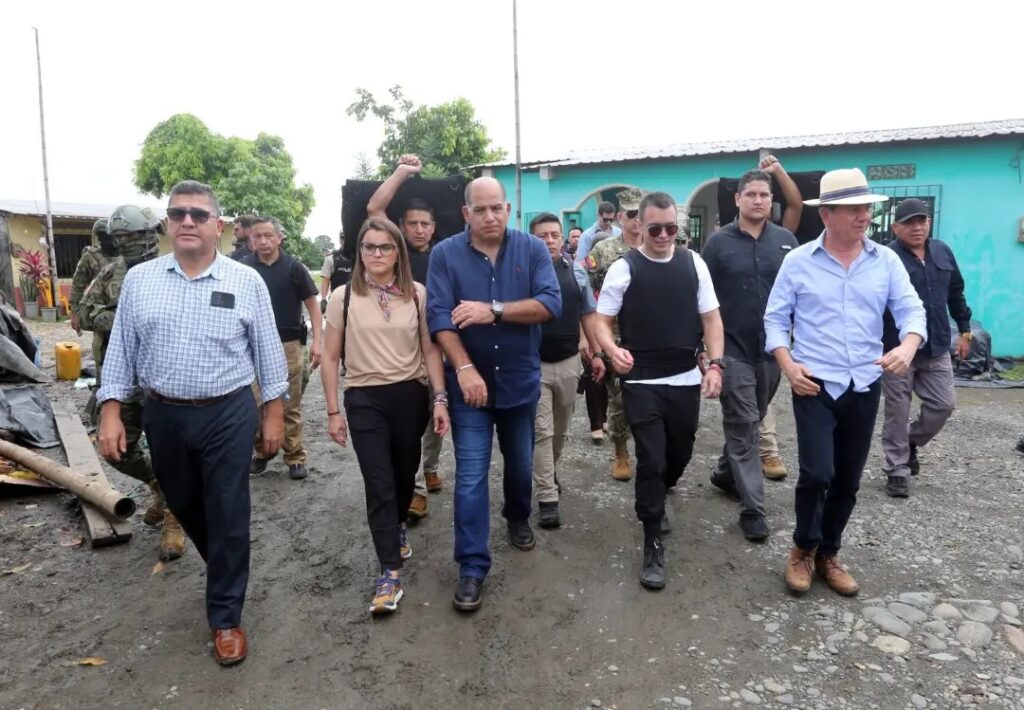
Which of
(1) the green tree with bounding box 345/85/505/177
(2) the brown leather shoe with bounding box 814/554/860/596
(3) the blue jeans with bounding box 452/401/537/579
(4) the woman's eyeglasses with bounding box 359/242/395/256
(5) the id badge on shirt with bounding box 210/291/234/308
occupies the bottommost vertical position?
(2) the brown leather shoe with bounding box 814/554/860/596

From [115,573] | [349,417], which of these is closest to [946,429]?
[349,417]

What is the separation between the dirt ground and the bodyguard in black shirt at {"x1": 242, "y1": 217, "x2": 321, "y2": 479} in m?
0.84

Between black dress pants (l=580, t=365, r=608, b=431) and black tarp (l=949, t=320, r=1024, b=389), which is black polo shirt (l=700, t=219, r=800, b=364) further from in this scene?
black tarp (l=949, t=320, r=1024, b=389)

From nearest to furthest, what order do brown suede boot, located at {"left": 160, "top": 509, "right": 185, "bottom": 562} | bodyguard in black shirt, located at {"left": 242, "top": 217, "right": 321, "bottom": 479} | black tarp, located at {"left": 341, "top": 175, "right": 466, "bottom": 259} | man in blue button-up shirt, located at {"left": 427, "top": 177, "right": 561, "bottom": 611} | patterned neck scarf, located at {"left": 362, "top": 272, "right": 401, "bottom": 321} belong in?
man in blue button-up shirt, located at {"left": 427, "top": 177, "right": 561, "bottom": 611}, patterned neck scarf, located at {"left": 362, "top": 272, "right": 401, "bottom": 321}, brown suede boot, located at {"left": 160, "top": 509, "right": 185, "bottom": 562}, black tarp, located at {"left": 341, "top": 175, "right": 466, "bottom": 259}, bodyguard in black shirt, located at {"left": 242, "top": 217, "right": 321, "bottom": 479}

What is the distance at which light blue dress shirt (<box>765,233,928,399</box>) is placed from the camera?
341cm

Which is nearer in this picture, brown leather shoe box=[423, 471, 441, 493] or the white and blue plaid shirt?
the white and blue plaid shirt

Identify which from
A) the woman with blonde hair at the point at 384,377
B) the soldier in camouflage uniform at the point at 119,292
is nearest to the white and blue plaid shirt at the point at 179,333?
the woman with blonde hair at the point at 384,377

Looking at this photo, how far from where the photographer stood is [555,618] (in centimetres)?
345

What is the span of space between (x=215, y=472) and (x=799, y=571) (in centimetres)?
290

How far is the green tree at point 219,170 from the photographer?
34.0 meters

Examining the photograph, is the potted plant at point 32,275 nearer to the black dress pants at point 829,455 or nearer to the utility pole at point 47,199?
the utility pole at point 47,199

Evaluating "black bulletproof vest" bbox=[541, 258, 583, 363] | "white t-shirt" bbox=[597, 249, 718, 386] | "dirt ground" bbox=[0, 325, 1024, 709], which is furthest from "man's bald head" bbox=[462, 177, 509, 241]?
"dirt ground" bbox=[0, 325, 1024, 709]

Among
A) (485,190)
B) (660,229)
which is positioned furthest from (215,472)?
(660,229)

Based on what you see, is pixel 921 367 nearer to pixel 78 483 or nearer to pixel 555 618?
pixel 555 618
